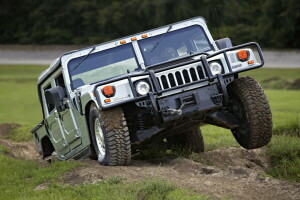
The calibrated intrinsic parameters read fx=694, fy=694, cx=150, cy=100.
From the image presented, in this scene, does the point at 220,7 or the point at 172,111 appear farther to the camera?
the point at 220,7

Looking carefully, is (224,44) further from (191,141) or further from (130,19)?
(130,19)

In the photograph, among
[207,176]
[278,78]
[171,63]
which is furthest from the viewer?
[278,78]

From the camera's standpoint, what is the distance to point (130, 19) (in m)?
33.3

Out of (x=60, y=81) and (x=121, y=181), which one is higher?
(x=60, y=81)

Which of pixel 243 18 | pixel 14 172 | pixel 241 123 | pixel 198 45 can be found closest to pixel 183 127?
pixel 241 123

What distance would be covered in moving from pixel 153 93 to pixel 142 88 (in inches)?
6.7

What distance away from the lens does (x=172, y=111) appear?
8836 millimetres

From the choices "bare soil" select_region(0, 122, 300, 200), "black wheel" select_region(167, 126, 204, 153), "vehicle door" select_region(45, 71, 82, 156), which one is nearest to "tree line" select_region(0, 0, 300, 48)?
"black wheel" select_region(167, 126, 204, 153)

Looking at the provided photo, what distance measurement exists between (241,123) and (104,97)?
2097 mm

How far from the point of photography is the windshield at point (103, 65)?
10242 mm

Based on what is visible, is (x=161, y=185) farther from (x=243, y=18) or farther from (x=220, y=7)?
(x=243, y=18)

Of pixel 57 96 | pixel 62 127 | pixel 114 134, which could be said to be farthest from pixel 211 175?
pixel 62 127

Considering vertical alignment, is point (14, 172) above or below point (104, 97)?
below

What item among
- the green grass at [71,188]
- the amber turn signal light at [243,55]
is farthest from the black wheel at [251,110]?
the green grass at [71,188]
